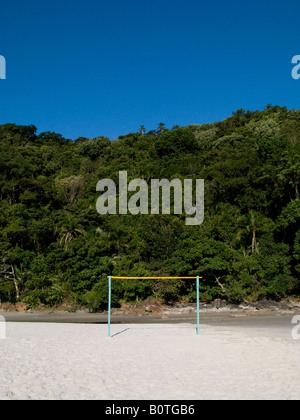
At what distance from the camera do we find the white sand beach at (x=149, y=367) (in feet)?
24.2

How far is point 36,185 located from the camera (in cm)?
4325

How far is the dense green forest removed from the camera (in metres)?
32.1

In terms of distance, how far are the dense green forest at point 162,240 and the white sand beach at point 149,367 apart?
1627 centimetres

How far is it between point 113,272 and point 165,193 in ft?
43.7

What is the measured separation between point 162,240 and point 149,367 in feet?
81.7

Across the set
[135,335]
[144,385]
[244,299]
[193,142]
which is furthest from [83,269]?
[193,142]

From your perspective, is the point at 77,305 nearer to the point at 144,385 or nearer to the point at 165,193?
the point at 165,193

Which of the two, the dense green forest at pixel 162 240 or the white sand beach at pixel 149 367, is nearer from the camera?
the white sand beach at pixel 149 367

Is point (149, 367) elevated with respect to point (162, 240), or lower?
lower

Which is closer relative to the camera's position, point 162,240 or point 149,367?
point 149,367

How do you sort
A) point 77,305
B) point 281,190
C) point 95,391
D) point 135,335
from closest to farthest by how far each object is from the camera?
point 95,391, point 135,335, point 77,305, point 281,190

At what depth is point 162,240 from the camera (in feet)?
114

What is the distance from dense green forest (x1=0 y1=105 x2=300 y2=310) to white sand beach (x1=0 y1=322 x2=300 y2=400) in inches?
641

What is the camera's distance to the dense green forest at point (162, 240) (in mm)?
32062
